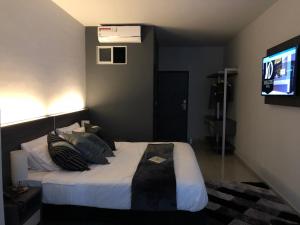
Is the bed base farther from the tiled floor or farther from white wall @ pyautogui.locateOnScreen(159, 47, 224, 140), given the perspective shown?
white wall @ pyautogui.locateOnScreen(159, 47, 224, 140)

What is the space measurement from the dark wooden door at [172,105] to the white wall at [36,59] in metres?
3.01

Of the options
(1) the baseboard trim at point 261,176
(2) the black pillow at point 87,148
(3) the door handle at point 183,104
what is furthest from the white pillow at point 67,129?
(3) the door handle at point 183,104

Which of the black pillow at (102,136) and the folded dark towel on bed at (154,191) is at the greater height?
the black pillow at (102,136)

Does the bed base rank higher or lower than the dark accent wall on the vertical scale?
lower

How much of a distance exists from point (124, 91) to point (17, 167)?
2.83 m

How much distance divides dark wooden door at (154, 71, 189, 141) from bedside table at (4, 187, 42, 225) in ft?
15.9

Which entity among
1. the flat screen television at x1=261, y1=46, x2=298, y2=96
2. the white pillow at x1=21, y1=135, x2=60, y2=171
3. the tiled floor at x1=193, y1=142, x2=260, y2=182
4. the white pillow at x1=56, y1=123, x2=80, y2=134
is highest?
the flat screen television at x1=261, y1=46, x2=298, y2=96

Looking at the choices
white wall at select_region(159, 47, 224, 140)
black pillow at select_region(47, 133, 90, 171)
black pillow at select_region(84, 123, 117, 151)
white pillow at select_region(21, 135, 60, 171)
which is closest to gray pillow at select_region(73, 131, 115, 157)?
black pillow at select_region(84, 123, 117, 151)

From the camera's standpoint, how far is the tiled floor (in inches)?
153

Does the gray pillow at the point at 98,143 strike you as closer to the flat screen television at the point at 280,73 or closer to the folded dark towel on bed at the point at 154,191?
the folded dark towel on bed at the point at 154,191

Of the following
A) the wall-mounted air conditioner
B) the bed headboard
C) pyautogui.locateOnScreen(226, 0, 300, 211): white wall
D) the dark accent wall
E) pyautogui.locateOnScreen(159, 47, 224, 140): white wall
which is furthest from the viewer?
pyautogui.locateOnScreen(159, 47, 224, 140): white wall

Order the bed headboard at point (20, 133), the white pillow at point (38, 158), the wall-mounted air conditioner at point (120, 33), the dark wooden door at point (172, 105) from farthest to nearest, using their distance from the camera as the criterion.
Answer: the dark wooden door at point (172, 105) < the wall-mounted air conditioner at point (120, 33) < the white pillow at point (38, 158) < the bed headboard at point (20, 133)

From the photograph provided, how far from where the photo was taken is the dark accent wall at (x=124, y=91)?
15.4ft

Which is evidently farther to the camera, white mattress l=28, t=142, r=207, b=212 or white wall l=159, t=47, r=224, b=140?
white wall l=159, t=47, r=224, b=140
